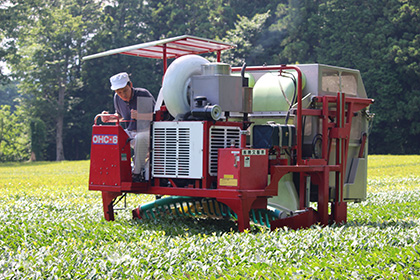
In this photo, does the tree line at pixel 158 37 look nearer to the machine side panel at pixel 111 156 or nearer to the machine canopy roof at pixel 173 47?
Answer: the machine canopy roof at pixel 173 47

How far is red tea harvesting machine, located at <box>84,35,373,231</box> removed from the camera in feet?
31.1

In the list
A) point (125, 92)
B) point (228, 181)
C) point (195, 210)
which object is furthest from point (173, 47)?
point (228, 181)

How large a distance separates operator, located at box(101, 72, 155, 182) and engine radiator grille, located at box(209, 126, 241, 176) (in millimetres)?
1076

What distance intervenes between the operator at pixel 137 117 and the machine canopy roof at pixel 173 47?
2.12 feet

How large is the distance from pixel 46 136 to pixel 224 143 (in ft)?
166

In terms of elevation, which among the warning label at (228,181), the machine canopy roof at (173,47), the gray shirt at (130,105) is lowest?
the warning label at (228,181)

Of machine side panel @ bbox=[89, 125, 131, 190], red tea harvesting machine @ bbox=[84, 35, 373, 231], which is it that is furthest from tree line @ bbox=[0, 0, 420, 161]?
machine side panel @ bbox=[89, 125, 131, 190]

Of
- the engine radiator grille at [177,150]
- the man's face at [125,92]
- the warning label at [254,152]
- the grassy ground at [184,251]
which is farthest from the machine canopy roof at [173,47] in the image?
the grassy ground at [184,251]

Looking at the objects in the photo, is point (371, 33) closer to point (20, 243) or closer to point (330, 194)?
point (330, 194)

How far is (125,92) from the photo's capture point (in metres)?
10.6

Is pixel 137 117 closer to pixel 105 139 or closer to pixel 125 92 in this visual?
pixel 105 139

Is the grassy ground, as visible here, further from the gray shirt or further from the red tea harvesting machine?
the gray shirt

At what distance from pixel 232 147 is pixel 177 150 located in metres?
0.88

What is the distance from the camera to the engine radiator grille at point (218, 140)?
31.7ft
